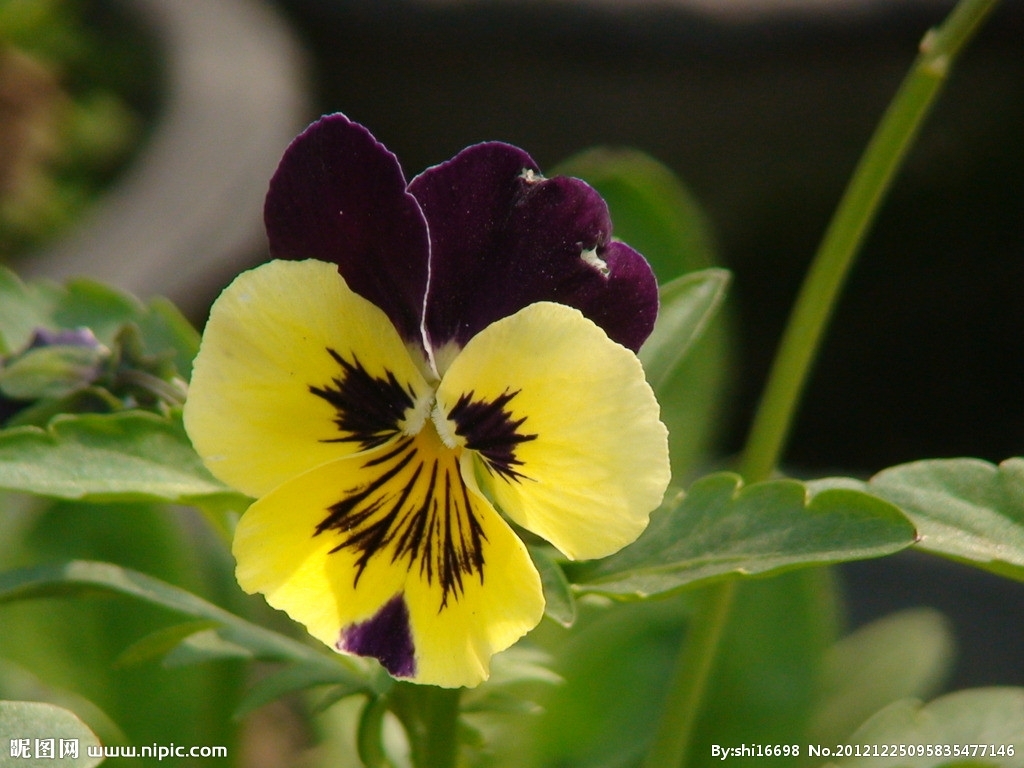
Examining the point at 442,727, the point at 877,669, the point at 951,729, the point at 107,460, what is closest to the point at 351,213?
the point at 107,460

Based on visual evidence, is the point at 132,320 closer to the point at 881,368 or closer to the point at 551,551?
the point at 551,551

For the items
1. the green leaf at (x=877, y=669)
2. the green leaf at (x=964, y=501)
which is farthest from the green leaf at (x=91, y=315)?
the green leaf at (x=877, y=669)

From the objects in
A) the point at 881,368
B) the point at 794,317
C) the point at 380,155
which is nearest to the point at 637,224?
the point at 794,317

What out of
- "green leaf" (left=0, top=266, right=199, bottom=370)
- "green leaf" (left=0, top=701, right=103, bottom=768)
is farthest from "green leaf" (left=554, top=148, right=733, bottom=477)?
"green leaf" (left=0, top=701, right=103, bottom=768)

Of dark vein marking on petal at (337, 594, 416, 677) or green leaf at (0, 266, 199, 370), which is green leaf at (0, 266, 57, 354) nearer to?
green leaf at (0, 266, 199, 370)

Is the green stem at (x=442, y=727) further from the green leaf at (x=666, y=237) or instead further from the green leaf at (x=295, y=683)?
the green leaf at (x=666, y=237)

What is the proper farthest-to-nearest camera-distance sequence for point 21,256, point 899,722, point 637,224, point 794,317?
point 21,256
point 637,224
point 899,722
point 794,317
